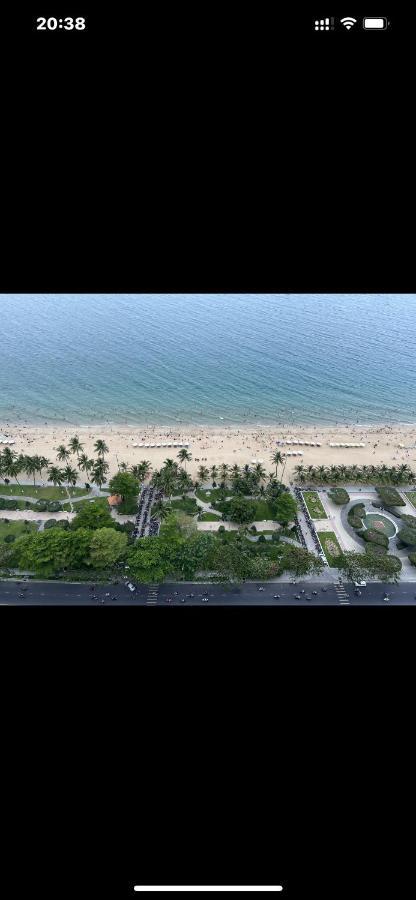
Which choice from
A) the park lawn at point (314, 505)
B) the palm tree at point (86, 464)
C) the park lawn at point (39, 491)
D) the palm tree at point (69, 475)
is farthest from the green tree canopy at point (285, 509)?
the palm tree at point (69, 475)

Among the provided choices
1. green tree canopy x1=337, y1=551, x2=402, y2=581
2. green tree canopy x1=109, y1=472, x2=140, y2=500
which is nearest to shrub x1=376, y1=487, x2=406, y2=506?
green tree canopy x1=337, y1=551, x2=402, y2=581

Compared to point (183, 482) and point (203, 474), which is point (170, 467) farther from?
point (203, 474)

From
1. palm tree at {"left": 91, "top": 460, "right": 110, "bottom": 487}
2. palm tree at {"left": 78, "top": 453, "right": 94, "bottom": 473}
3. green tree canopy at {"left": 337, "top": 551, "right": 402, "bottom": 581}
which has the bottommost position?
green tree canopy at {"left": 337, "top": 551, "right": 402, "bottom": 581}

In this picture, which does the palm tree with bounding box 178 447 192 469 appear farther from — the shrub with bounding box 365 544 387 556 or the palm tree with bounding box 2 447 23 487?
the shrub with bounding box 365 544 387 556

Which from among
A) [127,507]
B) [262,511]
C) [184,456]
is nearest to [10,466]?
[127,507]

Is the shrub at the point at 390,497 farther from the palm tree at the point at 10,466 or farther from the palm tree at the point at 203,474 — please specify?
the palm tree at the point at 10,466

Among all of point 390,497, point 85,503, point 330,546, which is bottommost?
point 330,546
